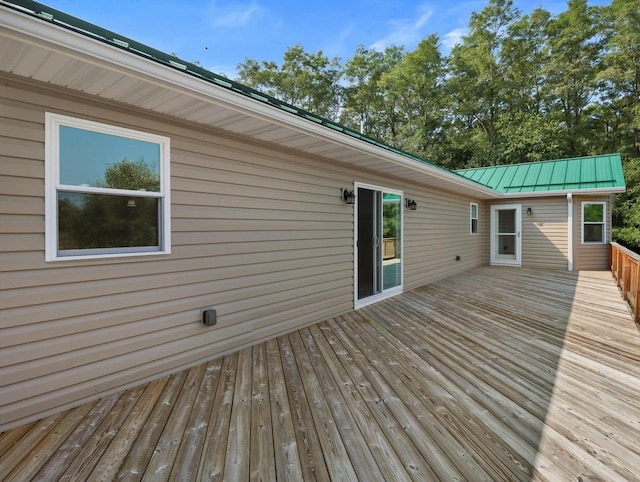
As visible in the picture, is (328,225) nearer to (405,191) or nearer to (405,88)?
(405,191)

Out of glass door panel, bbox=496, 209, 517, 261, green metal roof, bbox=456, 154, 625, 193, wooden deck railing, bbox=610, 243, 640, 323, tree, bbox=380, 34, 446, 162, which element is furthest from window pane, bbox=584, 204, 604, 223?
Answer: tree, bbox=380, 34, 446, 162

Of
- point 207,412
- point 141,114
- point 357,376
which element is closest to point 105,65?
point 141,114

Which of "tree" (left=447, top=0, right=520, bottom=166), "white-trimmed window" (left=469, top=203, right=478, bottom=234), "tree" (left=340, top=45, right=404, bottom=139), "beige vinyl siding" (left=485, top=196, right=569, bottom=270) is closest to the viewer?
"beige vinyl siding" (left=485, top=196, right=569, bottom=270)

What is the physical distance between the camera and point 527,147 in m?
16.0

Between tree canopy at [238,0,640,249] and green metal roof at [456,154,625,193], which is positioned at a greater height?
Answer: tree canopy at [238,0,640,249]

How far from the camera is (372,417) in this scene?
7.27 feet

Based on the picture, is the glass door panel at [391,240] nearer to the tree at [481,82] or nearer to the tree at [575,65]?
the tree at [481,82]

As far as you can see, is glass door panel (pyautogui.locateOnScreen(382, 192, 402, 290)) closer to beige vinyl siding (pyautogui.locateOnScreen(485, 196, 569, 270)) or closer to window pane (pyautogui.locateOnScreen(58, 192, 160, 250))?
window pane (pyautogui.locateOnScreen(58, 192, 160, 250))

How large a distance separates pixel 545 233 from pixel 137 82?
410 inches

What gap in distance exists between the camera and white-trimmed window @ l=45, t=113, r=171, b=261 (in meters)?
2.29

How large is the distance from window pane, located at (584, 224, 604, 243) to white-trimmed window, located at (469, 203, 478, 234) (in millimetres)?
2680

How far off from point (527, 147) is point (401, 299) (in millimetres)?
14357

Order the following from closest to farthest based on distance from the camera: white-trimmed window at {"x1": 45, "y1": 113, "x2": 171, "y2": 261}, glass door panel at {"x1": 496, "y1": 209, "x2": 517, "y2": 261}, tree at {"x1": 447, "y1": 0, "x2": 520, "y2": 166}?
white-trimmed window at {"x1": 45, "y1": 113, "x2": 171, "y2": 261} → glass door panel at {"x1": 496, "y1": 209, "x2": 517, "y2": 261} → tree at {"x1": 447, "y1": 0, "x2": 520, "y2": 166}

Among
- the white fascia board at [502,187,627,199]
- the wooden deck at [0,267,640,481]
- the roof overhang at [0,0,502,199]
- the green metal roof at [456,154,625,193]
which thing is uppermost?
the green metal roof at [456,154,625,193]
